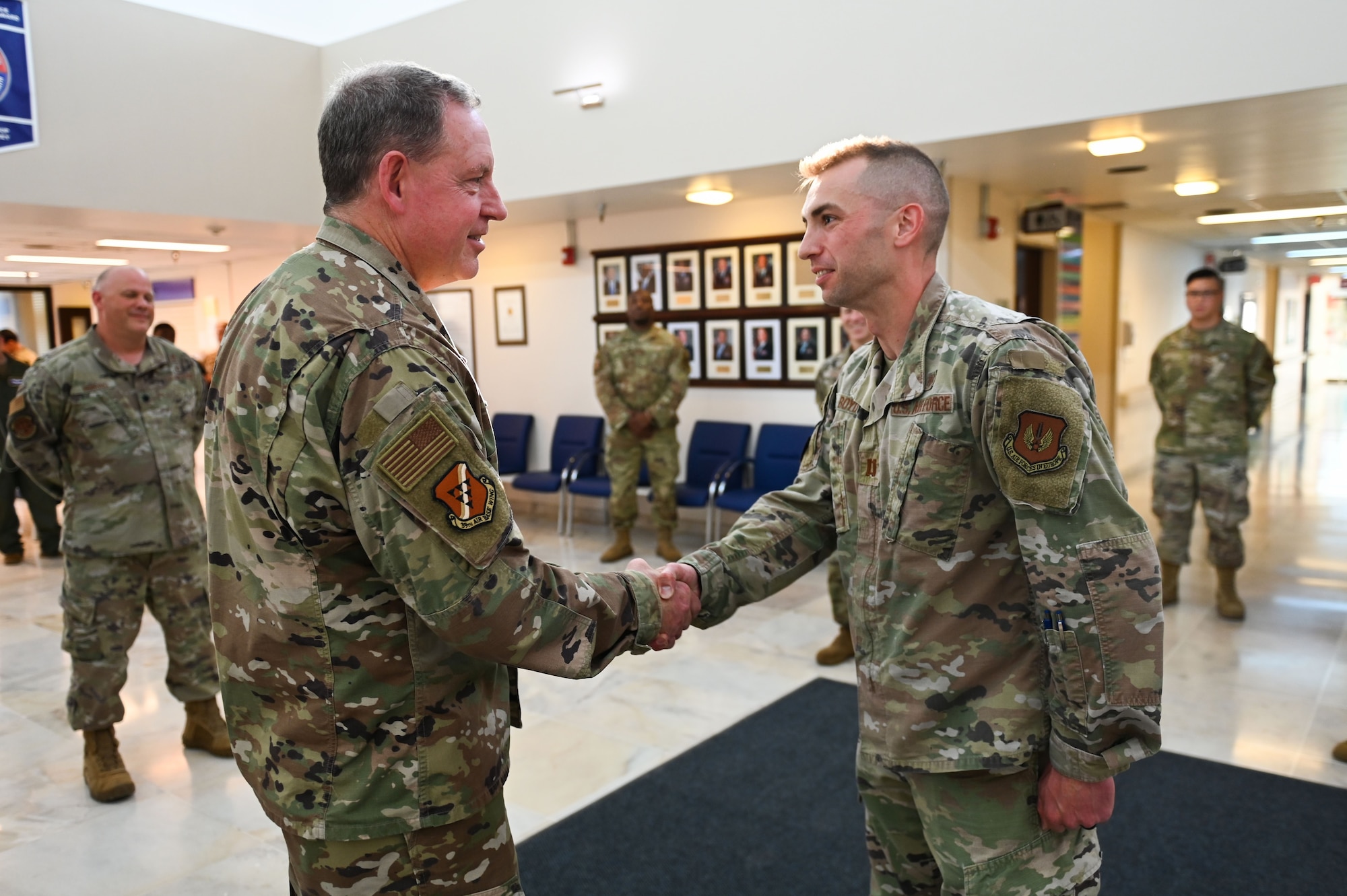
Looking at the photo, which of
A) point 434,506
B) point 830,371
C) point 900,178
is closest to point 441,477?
point 434,506

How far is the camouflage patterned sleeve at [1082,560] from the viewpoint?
1434 mm

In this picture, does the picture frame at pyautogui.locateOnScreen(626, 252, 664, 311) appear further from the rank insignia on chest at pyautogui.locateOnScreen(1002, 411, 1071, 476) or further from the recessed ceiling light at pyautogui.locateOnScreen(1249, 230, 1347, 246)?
the recessed ceiling light at pyautogui.locateOnScreen(1249, 230, 1347, 246)

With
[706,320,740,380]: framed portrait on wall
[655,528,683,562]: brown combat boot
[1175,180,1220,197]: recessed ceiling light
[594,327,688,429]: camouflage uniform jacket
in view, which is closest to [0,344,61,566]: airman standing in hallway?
[594,327,688,429]: camouflage uniform jacket

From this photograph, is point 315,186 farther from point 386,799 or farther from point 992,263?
point 386,799

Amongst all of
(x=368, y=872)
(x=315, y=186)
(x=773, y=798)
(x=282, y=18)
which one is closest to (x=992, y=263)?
(x=773, y=798)

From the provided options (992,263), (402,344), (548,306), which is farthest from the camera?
(548,306)

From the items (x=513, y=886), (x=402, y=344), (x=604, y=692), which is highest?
(x=402, y=344)

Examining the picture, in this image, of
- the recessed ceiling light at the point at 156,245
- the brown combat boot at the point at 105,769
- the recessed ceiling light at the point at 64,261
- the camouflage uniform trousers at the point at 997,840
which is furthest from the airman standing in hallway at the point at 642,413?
the recessed ceiling light at the point at 64,261

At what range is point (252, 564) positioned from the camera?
1.42 m

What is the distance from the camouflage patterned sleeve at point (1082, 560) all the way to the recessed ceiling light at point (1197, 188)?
20.8 feet

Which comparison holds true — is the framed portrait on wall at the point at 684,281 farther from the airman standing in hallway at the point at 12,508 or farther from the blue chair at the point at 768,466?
the airman standing in hallway at the point at 12,508

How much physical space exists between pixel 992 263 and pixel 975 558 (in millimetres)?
5629

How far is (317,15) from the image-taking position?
761 centimetres

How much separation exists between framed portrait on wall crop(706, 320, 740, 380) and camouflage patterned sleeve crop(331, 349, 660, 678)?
6.04 metres
